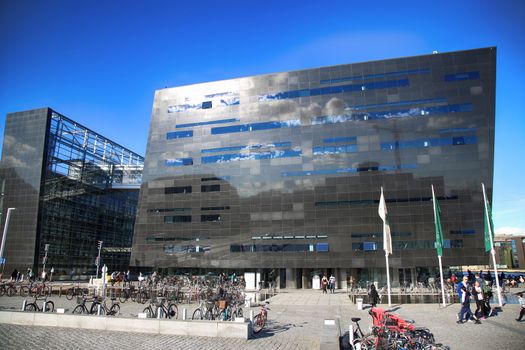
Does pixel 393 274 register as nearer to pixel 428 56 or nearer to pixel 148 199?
pixel 428 56

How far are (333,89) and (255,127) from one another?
1395cm

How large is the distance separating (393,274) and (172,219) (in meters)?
36.3

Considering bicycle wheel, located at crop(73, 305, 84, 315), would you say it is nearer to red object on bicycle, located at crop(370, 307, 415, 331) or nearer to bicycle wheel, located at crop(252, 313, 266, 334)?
bicycle wheel, located at crop(252, 313, 266, 334)

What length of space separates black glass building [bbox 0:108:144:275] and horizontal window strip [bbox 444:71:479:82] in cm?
6567

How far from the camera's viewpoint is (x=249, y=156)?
193 ft

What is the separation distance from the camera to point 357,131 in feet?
179

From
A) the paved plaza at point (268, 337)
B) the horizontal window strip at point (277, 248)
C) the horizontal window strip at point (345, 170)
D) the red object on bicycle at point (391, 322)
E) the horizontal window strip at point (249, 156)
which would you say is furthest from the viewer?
the horizontal window strip at point (249, 156)

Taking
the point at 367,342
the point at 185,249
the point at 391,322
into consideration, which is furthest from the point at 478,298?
the point at 185,249

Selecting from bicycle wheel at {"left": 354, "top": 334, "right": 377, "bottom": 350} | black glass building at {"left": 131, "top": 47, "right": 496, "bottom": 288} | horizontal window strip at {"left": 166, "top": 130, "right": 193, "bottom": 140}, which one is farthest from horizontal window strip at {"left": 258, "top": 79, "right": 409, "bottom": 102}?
bicycle wheel at {"left": 354, "top": 334, "right": 377, "bottom": 350}

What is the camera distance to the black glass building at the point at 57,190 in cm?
6506

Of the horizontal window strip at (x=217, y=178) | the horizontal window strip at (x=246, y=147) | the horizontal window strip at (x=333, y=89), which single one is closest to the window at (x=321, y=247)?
the horizontal window strip at (x=246, y=147)

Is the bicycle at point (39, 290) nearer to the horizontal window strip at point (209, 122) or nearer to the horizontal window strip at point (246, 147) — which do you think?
the horizontal window strip at point (246, 147)

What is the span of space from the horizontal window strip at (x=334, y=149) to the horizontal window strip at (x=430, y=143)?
4468 millimetres

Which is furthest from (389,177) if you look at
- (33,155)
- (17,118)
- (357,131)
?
(17,118)
